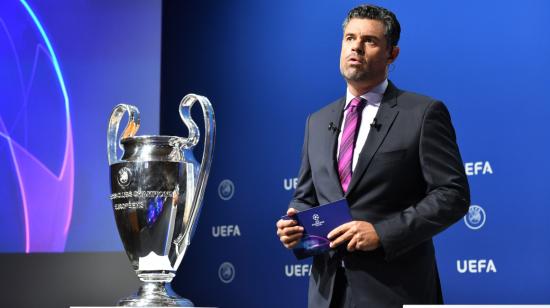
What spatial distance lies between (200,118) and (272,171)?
26.3 inches

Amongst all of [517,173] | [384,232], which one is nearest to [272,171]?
[517,173]

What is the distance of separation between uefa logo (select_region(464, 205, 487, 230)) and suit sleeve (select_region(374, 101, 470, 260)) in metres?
1.07

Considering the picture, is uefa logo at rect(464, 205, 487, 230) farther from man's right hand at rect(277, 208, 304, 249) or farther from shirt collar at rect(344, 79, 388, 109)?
man's right hand at rect(277, 208, 304, 249)

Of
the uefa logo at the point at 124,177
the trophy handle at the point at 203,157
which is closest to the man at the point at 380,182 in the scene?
the trophy handle at the point at 203,157

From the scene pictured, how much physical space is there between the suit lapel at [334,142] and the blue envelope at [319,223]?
0.56ft

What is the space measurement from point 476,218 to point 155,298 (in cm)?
177

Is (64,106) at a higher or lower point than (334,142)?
higher

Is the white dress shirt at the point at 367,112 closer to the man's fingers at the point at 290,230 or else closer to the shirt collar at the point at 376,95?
the shirt collar at the point at 376,95

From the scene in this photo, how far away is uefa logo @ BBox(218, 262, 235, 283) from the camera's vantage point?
4.11 metres

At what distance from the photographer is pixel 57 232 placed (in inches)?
153

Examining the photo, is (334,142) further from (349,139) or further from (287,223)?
(287,223)

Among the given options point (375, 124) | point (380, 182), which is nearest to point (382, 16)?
point (375, 124)

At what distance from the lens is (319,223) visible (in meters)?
1.91

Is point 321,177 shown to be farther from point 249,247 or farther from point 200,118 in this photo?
point 200,118
